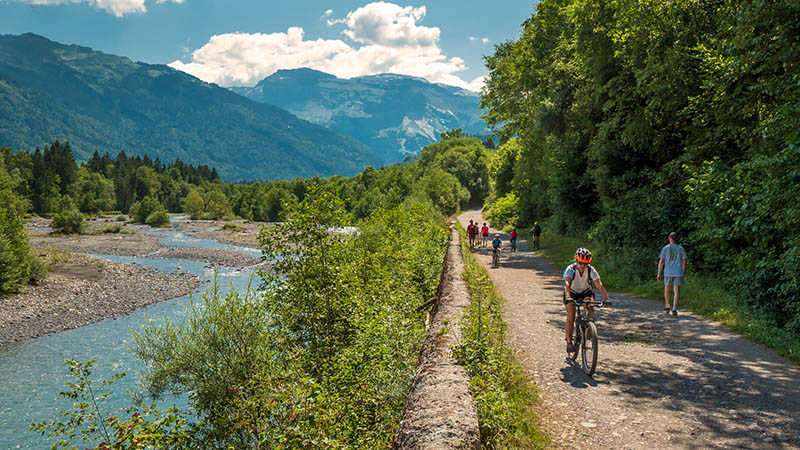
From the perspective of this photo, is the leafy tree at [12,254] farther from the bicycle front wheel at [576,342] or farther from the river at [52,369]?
the bicycle front wheel at [576,342]

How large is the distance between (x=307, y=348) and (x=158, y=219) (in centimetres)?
11264

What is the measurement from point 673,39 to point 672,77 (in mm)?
1931

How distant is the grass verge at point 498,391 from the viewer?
5.74 m

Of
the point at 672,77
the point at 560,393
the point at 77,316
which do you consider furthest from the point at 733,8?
the point at 77,316

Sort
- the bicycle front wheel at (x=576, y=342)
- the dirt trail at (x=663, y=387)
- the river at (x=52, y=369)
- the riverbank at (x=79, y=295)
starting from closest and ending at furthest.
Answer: the dirt trail at (x=663, y=387), the bicycle front wheel at (x=576, y=342), the river at (x=52, y=369), the riverbank at (x=79, y=295)

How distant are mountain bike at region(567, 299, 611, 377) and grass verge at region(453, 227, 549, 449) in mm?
1135

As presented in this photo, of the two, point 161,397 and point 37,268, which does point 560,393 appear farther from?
point 37,268

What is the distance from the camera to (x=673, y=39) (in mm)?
16062

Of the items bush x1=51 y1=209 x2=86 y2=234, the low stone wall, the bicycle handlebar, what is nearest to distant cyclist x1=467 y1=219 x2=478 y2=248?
the bicycle handlebar

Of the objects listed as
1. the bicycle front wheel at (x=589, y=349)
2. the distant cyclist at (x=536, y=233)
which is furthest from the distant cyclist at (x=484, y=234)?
the bicycle front wheel at (x=589, y=349)

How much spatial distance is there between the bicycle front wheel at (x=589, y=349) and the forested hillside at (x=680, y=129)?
4728 millimetres

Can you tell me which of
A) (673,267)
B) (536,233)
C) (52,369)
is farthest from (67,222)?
(673,267)

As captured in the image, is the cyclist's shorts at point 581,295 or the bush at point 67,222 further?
the bush at point 67,222

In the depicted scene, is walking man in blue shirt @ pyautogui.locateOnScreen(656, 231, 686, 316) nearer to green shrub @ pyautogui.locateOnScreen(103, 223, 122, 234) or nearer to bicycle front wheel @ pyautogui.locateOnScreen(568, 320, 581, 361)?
bicycle front wheel @ pyautogui.locateOnScreen(568, 320, 581, 361)
